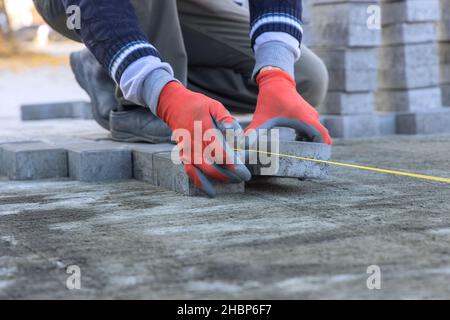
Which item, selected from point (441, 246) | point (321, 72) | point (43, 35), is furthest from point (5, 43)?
point (441, 246)

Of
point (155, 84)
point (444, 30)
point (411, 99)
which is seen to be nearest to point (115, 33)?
point (155, 84)

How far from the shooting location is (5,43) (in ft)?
36.9

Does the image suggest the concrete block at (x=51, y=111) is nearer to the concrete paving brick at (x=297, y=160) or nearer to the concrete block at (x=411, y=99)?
the concrete block at (x=411, y=99)

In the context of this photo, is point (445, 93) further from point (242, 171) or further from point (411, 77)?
point (242, 171)

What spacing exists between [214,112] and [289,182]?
1.28ft

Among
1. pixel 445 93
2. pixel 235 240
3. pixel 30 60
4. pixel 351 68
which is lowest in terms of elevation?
pixel 235 240

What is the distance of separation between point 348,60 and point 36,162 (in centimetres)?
183

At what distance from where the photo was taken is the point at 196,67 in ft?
10.3

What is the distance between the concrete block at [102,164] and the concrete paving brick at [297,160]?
1.87 ft

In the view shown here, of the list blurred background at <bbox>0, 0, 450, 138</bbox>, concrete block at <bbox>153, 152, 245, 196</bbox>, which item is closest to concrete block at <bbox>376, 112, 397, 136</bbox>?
blurred background at <bbox>0, 0, 450, 138</bbox>

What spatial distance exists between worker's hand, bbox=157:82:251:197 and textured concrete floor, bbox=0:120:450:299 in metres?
0.06

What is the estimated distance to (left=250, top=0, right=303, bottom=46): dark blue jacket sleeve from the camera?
7.64ft

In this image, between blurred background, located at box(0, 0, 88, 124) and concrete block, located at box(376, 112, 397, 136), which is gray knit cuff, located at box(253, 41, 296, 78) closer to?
concrete block, located at box(376, 112, 397, 136)

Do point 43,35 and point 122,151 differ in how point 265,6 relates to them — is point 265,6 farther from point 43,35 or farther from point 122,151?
point 43,35
